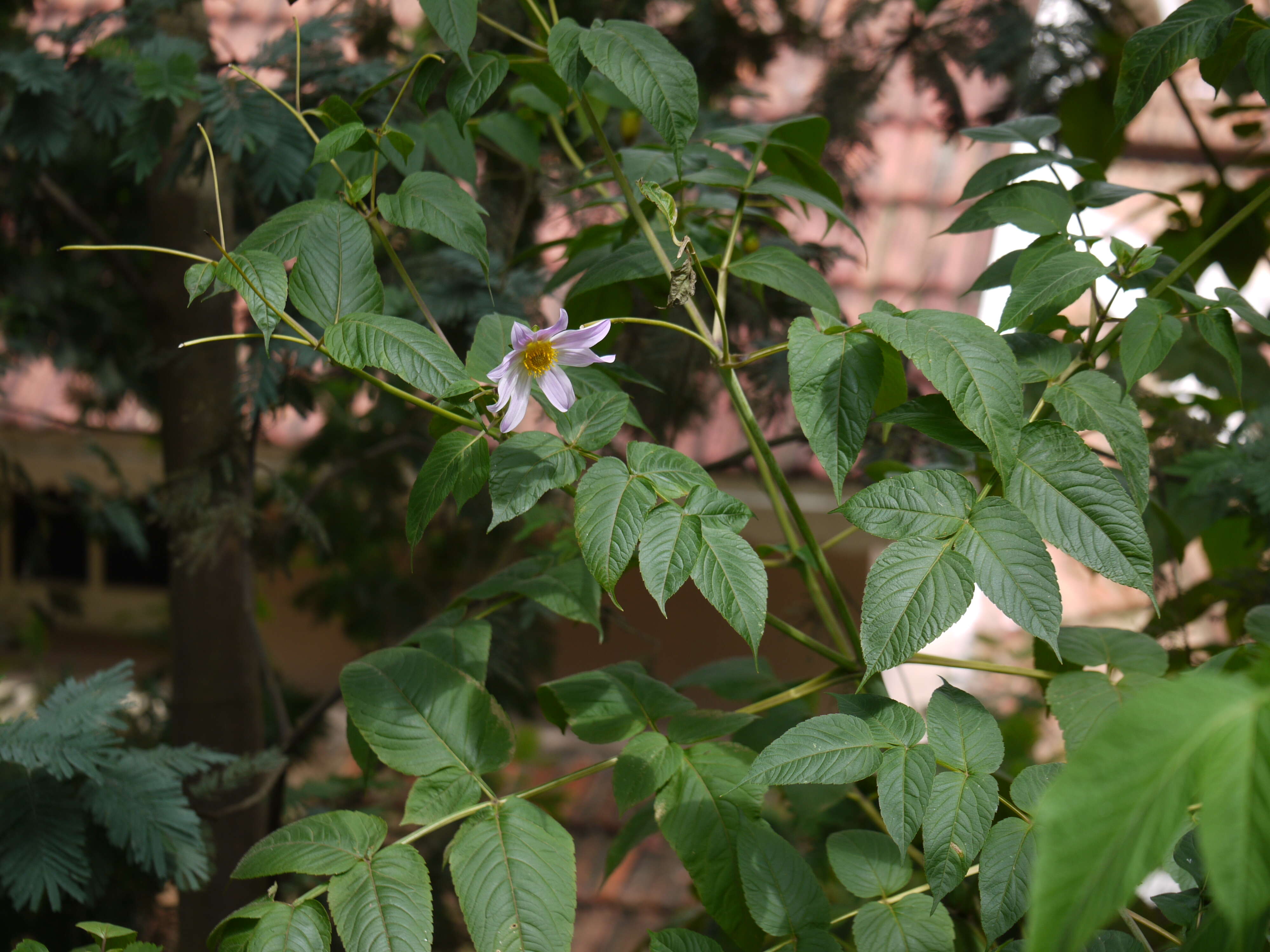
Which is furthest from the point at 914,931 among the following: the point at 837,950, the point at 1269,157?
the point at 1269,157

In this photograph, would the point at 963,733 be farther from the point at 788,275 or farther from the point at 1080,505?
the point at 788,275

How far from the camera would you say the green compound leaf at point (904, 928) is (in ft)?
1.72

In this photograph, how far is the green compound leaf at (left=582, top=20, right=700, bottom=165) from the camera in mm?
567

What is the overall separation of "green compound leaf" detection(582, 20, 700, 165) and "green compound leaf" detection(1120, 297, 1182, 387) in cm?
30

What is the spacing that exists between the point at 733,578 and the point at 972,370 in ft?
0.56

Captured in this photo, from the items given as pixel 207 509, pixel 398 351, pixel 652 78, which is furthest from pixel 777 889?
pixel 207 509

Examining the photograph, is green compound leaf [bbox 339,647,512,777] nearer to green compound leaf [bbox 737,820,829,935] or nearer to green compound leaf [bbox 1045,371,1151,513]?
green compound leaf [bbox 737,820,829,935]

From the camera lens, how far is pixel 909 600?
476mm

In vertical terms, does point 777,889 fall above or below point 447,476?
below

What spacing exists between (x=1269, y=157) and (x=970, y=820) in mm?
1533

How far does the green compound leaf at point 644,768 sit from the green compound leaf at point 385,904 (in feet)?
0.43

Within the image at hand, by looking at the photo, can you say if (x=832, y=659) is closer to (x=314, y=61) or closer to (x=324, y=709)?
(x=324, y=709)

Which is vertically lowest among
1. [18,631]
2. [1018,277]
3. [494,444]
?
[18,631]

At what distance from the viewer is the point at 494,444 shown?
739 mm
